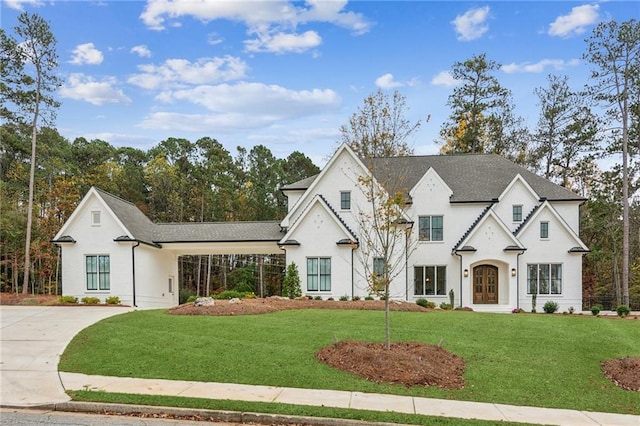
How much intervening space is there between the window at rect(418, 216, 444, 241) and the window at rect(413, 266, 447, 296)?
5.82 ft

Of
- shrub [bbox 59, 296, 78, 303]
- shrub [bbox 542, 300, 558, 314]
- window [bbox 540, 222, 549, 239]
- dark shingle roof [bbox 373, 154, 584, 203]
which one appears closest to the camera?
shrub [bbox 59, 296, 78, 303]

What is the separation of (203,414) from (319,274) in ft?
52.0

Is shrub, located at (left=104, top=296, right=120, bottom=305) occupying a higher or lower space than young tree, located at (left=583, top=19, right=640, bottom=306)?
lower

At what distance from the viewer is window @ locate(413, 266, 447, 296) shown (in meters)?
24.9

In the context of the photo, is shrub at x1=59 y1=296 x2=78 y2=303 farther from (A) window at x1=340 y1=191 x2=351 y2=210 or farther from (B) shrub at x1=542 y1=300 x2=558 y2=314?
(B) shrub at x1=542 y1=300 x2=558 y2=314

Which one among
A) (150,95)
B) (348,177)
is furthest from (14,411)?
(348,177)

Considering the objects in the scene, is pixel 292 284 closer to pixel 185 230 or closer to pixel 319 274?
pixel 319 274

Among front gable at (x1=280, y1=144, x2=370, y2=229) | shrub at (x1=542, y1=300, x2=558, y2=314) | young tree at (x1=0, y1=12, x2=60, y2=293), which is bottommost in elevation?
shrub at (x1=542, y1=300, x2=558, y2=314)

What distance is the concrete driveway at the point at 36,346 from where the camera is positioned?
27.4ft

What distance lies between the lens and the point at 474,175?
27.3 metres

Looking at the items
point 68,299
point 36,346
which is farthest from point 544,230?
point 68,299

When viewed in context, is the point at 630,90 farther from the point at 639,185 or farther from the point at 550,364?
the point at 550,364

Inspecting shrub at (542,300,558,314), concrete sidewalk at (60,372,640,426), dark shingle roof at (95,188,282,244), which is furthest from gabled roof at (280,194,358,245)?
concrete sidewalk at (60,372,640,426)

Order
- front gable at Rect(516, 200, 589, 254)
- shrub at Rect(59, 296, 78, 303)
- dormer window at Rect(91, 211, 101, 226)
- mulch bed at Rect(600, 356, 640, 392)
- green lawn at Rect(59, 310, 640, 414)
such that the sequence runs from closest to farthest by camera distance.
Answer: green lawn at Rect(59, 310, 640, 414) < mulch bed at Rect(600, 356, 640, 392) < shrub at Rect(59, 296, 78, 303) < dormer window at Rect(91, 211, 101, 226) < front gable at Rect(516, 200, 589, 254)
